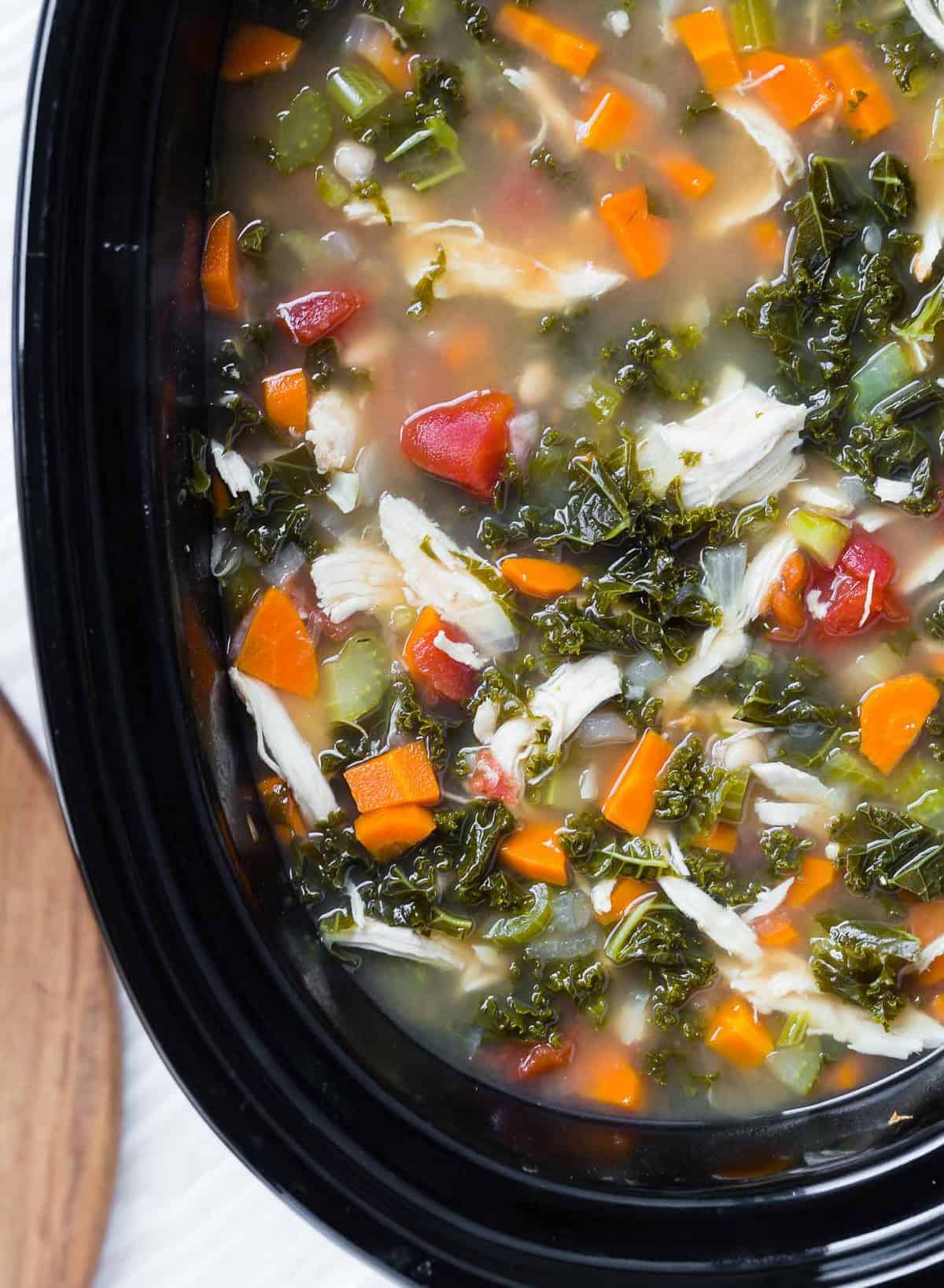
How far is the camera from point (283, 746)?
284 centimetres

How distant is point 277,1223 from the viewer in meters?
2.93

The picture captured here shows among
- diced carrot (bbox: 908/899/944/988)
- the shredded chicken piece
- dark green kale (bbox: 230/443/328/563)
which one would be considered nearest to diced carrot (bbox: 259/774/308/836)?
dark green kale (bbox: 230/443/328/563)

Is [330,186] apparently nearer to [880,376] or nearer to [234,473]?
[234,473]

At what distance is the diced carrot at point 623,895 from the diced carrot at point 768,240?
1419 mm

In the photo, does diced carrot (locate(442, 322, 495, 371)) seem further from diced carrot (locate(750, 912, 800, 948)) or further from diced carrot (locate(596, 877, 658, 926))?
diced carrot (locate(750, 912, 800, 948))

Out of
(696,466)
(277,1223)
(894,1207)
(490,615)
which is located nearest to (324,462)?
(490,615)

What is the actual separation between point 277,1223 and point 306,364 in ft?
6.46

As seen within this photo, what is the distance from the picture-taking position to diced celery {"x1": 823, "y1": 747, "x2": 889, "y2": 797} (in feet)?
9.34

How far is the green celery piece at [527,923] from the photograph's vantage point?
2859mm

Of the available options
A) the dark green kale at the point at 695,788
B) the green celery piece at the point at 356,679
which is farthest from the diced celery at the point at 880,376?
the green celery piece at the point at 356,679

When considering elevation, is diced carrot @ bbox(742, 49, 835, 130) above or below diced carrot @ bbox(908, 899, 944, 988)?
above

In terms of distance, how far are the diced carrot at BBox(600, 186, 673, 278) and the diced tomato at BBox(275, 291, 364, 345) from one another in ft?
1.93

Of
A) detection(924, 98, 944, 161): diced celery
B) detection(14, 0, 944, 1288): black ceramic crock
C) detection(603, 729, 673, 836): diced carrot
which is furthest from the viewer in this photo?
detection(603, 729, 673, 836): diced carrot

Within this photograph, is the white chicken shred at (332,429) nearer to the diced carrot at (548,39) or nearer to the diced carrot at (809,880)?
the diced carrot at (548,39)
